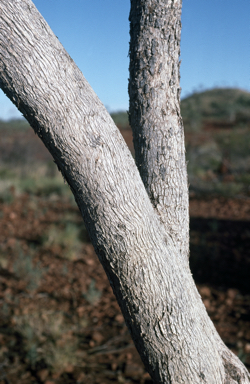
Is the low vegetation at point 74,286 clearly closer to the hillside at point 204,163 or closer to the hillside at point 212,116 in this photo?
the hillside at point 204,163

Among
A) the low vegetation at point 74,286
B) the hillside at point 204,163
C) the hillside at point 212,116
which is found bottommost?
the low vegetation at point 74,286

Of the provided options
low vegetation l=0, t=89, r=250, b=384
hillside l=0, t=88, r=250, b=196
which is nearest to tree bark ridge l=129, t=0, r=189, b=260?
low vegetation l=0, t=89, r=250, b=384

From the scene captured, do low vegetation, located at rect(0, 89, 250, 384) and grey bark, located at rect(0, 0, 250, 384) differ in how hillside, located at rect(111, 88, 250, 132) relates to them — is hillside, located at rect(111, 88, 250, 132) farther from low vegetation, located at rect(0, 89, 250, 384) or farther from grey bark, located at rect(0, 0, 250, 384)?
grey bark, located at rect(0, 0, 250, 384)

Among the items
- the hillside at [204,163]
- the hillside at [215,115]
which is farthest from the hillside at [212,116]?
the hillside at [204,163]

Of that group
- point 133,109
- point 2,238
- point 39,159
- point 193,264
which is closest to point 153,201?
point 133,109

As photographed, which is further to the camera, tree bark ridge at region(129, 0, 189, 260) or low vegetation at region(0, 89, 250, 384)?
low vegetation at region(0, 89, 250, 384)

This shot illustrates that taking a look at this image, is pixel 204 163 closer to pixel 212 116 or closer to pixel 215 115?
pixel 212 116

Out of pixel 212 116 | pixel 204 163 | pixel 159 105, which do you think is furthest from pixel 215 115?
pixel 159 105

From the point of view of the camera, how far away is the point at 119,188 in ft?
4.28

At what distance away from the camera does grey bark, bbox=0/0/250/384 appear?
1211 millimetres

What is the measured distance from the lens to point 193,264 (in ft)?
15.7

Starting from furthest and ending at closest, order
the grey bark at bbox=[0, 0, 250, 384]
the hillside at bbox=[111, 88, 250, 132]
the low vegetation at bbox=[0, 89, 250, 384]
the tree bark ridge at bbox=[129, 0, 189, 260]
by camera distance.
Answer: the hillside at bbox=[111, 88, 250, 132]
the low vegetation at bbox=[0, 89, 250, 384]
the tree bark ridge at bbox=[129, 0, 189, 260]
the grey bark at bbox=[0, 0, 250, 384]

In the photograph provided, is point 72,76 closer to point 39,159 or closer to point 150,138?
point 150,138

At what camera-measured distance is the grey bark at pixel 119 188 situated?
3.97 ft
